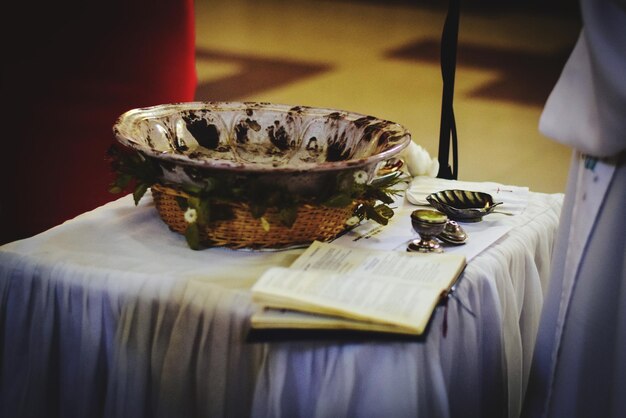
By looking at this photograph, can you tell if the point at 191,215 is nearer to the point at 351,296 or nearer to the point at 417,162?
the point at 351,296

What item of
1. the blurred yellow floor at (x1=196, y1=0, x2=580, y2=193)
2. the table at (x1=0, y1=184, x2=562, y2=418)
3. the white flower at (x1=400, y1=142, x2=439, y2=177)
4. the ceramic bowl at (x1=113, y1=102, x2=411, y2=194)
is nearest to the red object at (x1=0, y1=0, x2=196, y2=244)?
the ceramic bowl at (x1=113, y1=102, x2=411, y2=194)

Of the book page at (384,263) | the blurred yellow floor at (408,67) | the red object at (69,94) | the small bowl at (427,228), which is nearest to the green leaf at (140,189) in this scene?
the book page at (384,263)

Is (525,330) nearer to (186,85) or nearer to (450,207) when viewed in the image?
(450,207)

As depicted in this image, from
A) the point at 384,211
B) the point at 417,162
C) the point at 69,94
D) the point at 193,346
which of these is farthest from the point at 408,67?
the point at 193,346

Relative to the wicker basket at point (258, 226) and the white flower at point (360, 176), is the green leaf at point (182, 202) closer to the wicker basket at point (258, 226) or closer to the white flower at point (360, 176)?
the wicker basket at point (258, 226)

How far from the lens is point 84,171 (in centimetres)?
187

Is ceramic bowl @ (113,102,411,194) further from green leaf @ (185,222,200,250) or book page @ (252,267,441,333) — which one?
book page @ (252,267,441,333)

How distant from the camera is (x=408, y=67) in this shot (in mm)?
5336

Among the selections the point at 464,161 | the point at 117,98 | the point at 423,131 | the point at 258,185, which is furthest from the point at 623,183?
the point at 423,131

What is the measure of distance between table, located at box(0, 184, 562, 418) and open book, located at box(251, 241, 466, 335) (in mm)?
38

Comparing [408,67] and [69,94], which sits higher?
[69,94]

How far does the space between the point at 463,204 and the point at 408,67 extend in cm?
425

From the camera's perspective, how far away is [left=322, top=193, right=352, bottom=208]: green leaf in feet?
3.44

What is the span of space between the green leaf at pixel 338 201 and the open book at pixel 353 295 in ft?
0.34
